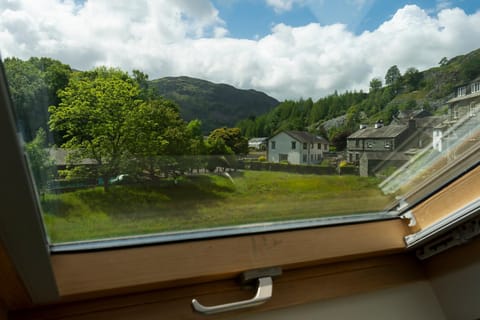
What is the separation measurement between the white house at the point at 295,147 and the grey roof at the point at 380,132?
0.09m

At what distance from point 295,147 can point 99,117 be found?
43 cm

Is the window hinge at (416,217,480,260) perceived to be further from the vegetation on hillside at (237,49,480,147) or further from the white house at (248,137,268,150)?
the white house at (248,137,268,150)

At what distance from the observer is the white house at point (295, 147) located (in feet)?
2.68

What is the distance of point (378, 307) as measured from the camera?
111 cm

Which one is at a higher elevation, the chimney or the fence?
the chimney

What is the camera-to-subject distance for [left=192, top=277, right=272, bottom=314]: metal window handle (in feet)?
2.76

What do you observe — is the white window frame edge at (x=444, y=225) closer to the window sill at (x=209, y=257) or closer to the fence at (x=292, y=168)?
the window sill at (x=209, y=257)

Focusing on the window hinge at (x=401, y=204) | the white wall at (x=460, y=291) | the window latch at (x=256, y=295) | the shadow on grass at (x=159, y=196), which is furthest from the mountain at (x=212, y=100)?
the white wall at (x=460, y=291)

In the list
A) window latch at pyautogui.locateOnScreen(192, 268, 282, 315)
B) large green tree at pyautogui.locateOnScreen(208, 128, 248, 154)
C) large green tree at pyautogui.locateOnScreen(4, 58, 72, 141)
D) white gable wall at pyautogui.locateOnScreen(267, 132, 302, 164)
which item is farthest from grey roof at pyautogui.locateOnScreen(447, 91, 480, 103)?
large green tree at pyautogui.locateOnScreen(4, 58, 72, 141)

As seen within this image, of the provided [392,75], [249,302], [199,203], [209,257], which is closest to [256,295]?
[249,302]

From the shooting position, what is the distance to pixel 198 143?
2.44 feet

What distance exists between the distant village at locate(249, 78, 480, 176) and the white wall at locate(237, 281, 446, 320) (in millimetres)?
421

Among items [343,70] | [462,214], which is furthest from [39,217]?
[462,214]

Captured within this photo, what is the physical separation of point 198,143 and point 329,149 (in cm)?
33
